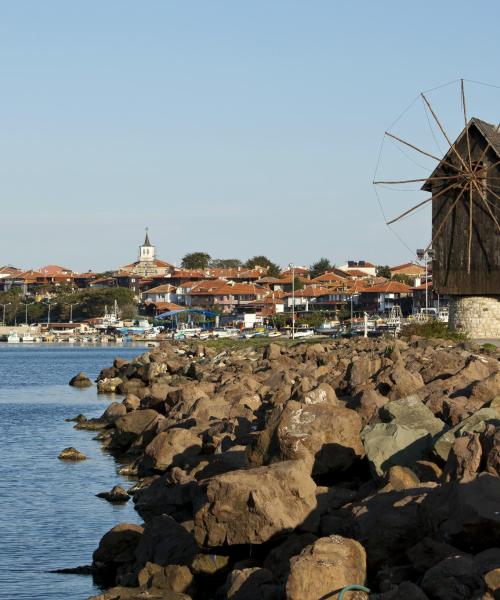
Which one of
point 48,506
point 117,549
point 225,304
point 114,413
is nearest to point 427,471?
point 117,549

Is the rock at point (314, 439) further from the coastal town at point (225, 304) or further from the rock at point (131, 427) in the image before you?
the coastal town at point (225, 304)

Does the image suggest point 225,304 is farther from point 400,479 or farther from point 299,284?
point 400,479

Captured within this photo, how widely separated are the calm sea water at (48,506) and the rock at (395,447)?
3.91 meters

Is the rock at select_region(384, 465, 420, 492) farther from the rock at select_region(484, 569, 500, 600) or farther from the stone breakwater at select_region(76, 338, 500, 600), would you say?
the rock at select_region(484, 569, 500, 600)

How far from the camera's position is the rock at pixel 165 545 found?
13.9 m

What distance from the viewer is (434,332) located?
163 ft

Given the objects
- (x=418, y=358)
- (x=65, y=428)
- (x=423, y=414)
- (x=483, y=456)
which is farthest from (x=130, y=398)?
(x=483, y=456)

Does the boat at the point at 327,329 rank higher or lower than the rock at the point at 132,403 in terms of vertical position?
higher

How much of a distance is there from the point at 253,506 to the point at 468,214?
118 ft

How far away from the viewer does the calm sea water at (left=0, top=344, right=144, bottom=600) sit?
16.0 meters

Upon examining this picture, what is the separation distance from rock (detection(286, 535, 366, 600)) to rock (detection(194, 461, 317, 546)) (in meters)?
1.49

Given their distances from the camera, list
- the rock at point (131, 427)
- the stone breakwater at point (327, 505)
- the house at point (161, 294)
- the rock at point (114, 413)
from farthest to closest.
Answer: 1. the house at point (161, 294)
2. the rock at point (114, 413)
3. the rock at point (131, 427)
4. the stone breakwater at point (327, 505)

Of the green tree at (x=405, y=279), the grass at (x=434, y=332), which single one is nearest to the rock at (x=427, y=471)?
the grass at (x=434, y=332)

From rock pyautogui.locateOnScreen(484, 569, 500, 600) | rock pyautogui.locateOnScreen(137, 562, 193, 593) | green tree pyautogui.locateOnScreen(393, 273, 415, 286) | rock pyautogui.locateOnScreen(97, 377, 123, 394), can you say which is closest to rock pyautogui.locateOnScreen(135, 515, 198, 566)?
rock pyautogui.locateOnScreen(137, 562, 193, 593)
